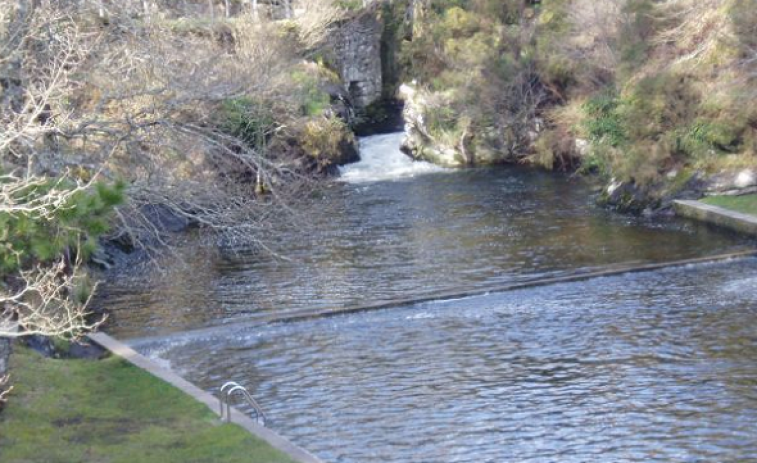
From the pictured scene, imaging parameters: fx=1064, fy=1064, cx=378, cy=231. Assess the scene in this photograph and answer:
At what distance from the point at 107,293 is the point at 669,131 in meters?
17.9

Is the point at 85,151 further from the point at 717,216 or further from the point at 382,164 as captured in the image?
the point at 382,164

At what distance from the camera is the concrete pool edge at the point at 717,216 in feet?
91.0

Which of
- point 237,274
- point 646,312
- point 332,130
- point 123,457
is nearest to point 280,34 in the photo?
point 332,130

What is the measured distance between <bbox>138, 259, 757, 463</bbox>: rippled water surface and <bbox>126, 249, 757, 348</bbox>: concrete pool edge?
269mm

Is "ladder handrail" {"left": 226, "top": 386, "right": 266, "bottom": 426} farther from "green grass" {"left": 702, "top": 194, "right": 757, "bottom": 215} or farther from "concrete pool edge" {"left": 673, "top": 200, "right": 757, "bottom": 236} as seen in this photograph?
"green grass" {"left": 702, "top": 194, "right": 757, "bottom": 215}

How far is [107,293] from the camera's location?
81.1 ft

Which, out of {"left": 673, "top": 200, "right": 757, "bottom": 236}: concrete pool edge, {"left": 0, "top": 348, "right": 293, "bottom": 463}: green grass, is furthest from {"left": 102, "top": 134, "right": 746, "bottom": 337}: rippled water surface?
{"left": 0, "top": 348, "right": 293, "bottom": 463}: green grass

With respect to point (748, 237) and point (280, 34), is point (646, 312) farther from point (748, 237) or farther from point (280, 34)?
point (280, 34)

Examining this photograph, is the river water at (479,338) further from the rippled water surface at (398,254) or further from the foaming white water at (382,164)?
the foaming white water at (382,164)

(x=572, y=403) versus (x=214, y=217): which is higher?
(x=214, y=217)

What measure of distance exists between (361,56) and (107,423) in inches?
Result: 1689

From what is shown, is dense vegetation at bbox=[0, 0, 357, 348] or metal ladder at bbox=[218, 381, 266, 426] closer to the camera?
dense vegetation at bbox=[0, 0, 357, 348]

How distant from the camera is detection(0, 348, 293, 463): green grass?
12.2 meters

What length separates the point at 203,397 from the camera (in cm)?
1484
